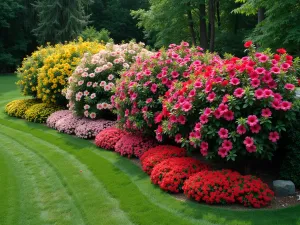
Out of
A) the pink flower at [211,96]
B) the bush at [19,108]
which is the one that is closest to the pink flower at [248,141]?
the pink flower at [211,96]

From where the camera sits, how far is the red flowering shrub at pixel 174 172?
188 inches

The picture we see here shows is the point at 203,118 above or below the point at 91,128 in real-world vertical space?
above

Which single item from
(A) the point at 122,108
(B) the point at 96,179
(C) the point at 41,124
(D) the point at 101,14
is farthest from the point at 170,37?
(D) the point at 101,14

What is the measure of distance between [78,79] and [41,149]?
2113 millimetres

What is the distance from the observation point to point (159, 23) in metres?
20.4

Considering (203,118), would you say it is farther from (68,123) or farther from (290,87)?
(68,123)

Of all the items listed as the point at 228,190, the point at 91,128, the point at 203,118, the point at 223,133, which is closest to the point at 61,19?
the point at 91,128

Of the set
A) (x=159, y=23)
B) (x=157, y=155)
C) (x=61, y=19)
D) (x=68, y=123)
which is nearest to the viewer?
(x=157, y=155)

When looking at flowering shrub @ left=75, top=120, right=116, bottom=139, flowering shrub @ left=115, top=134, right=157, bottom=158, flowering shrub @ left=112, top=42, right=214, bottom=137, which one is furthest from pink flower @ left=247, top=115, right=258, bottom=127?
flowering shrub @ left=75, top=120, right=116, bottom=139

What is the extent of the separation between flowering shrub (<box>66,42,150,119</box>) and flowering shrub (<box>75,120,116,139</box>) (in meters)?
0.22

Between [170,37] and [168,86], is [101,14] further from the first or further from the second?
[168,86]

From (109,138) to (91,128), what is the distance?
3.30 ft

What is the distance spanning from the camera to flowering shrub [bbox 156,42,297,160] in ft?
14.3

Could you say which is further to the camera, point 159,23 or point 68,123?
point 159,23
